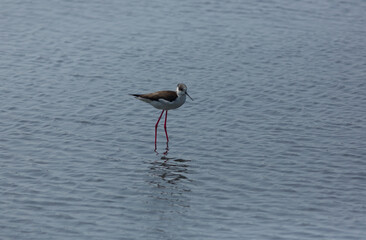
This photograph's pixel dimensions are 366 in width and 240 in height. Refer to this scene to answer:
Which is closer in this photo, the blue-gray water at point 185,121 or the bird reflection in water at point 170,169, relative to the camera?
the blue-gray water at point 185,121

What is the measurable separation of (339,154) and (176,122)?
4.51m

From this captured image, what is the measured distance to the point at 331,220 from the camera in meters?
12.9

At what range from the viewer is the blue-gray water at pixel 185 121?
12977 mm

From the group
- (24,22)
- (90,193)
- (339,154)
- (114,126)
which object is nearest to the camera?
(90,193)

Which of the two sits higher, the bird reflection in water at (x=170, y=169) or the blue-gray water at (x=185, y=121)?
the blue-gray water at (x=185, y=121)

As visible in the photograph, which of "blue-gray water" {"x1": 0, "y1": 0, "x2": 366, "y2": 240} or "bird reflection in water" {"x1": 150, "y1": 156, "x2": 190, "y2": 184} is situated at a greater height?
"blue-gray water" {"x1": 0, "y1": 0, "x2": 366, "y2": 240}

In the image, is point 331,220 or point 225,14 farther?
point 225,14

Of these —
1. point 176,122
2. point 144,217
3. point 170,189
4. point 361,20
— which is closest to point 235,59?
point 176,122

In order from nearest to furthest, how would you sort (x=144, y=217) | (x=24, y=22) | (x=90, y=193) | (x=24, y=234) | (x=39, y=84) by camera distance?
(x=24, y=234) < (x=144, y=217) < (x=90, y=193) < (x=39, y=84) < (x=24, y=22)

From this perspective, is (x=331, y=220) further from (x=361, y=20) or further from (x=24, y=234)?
(x=361, y=20)

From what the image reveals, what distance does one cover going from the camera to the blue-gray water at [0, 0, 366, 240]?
13.0m

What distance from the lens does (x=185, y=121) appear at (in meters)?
18.9

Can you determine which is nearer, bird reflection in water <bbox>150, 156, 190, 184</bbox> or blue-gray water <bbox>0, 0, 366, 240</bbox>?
blue-gray water <bbox>0, 0, 366, 240</bbox>

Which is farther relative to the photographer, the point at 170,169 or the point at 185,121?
the point at 185,121
